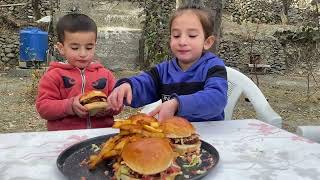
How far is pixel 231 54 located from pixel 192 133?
30.4 feet

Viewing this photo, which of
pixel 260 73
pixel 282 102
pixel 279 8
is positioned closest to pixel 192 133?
pixel 282 102

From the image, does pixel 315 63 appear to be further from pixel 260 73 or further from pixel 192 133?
pixel 192 133

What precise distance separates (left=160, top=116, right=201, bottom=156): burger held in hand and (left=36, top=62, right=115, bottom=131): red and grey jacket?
76 centimetres

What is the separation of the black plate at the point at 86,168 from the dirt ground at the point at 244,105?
356 cm

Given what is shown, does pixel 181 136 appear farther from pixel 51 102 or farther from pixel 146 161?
pixel 51 102

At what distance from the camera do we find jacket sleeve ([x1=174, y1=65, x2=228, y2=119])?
1.61 meters

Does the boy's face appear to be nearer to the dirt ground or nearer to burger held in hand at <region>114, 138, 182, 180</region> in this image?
burger held in hand at <region>114, 138, 182, 180</region>

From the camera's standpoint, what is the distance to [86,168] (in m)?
1.26

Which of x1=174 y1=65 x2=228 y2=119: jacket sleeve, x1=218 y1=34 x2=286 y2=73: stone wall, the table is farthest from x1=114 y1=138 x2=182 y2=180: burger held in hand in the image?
x1=218 y1=34 x2=286 y2=73: stone wall

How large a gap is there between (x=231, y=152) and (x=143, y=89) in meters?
0.66

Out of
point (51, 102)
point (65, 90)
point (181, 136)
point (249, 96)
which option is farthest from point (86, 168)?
point (249, 96)

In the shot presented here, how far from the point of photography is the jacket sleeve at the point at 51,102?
193 cm

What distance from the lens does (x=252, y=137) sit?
1663 mm

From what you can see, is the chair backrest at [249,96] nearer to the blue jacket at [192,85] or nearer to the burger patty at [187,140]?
the blue jacket at [192,85]
